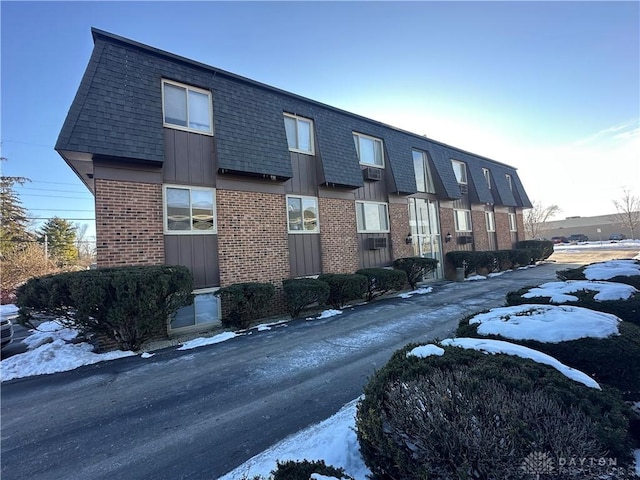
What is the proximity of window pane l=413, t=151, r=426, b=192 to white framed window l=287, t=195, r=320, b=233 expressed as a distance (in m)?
7.14

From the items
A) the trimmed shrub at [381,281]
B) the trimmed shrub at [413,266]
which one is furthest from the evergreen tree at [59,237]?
the trimmed shrub at [413,266]

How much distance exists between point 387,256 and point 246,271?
6.62 metres

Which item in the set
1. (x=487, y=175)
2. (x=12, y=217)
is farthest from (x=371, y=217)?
(x=12, y=217)

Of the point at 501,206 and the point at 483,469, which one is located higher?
the point at 501,206

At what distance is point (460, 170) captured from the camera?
18203mm

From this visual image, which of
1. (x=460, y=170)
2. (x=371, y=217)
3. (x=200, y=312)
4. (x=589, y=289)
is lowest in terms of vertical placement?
(x=200, y=312)

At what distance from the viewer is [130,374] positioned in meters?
5.06

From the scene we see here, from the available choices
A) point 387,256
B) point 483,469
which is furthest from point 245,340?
point 387,256

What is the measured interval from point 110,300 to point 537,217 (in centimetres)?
6579

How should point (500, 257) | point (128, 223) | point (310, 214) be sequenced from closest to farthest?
point (128, 223)
point (310, 214)
point (500, 257)

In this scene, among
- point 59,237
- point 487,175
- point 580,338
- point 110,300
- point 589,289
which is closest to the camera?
point 580,338

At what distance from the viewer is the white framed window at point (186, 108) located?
802 cm

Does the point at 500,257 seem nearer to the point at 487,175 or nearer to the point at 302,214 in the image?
the point at 487,175

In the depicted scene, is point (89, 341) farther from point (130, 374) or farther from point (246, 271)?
point (246, 271)
